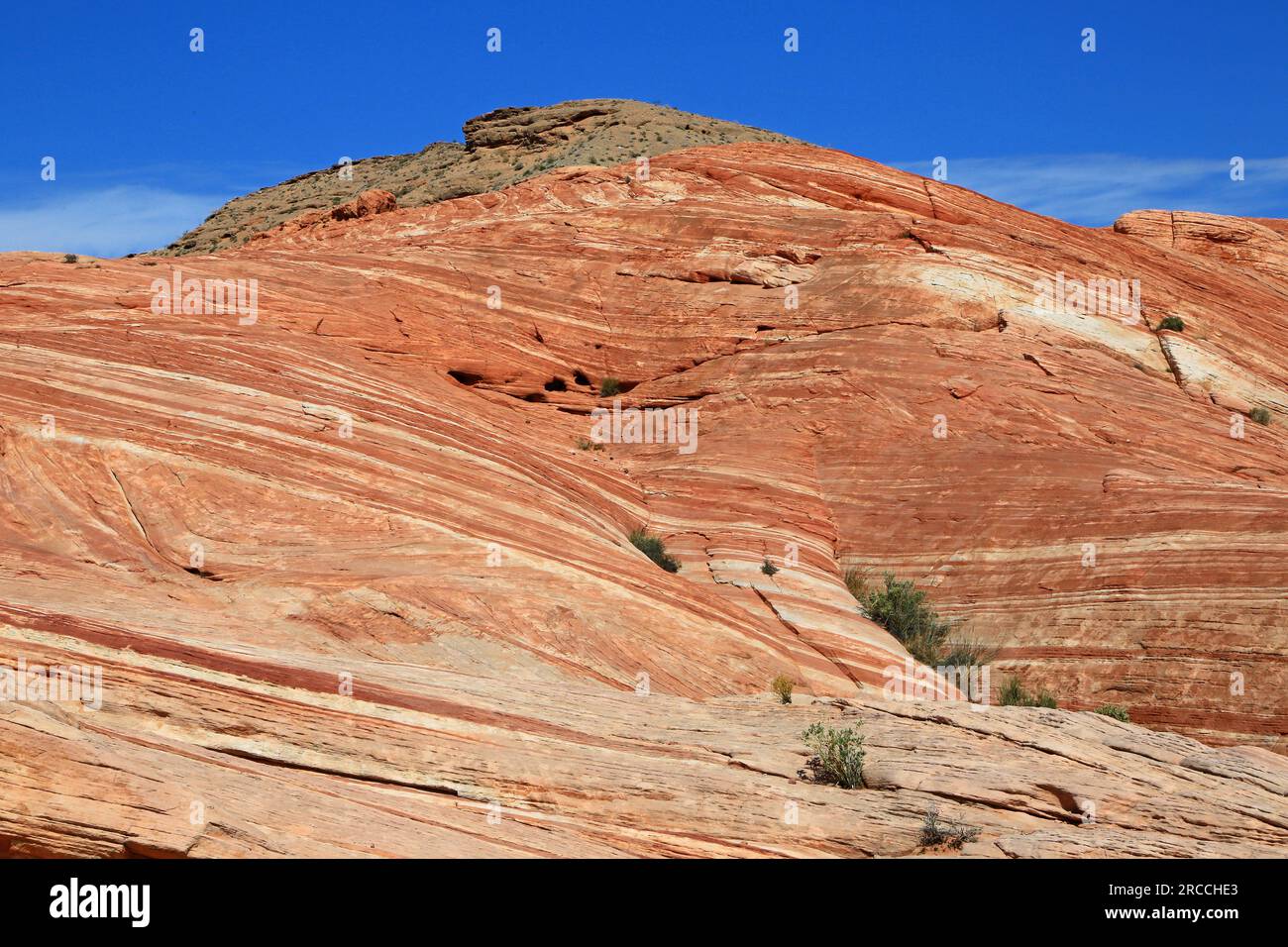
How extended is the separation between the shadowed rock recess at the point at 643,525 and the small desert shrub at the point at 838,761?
0.19 meters

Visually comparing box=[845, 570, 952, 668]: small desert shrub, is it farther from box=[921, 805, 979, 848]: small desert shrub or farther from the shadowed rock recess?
box=[921, 805, 979, 848]: small desert shrub

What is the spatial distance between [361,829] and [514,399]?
19.2 metres

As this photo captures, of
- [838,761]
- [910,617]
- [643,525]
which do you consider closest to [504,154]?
[643,525]

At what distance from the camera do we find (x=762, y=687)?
16281 millimetres

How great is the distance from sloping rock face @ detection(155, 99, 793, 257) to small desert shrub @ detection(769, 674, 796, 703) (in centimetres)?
2658

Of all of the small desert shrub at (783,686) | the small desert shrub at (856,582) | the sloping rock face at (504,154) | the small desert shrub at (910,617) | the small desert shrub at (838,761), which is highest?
the sloping rock face at (504,154)

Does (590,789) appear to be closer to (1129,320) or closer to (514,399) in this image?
(514,399)

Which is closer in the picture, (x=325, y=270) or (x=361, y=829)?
(x=361, y=829)

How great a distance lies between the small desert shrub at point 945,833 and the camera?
10.5 meters

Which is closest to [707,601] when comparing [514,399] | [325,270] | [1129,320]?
[514,399]

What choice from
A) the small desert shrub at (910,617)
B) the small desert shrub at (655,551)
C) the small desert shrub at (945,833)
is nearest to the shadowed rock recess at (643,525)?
the small desert shrub at (945,833)

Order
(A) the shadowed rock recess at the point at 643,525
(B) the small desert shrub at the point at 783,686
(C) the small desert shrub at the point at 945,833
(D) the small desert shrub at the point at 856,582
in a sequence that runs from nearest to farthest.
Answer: (C) the small desert shrub at the point at 945,833, (A) the shadowed rock recess at the point at 643,525, (B) the small desert shrub at the point at 783,686, (D) the small desert shrub at the point at 856,582

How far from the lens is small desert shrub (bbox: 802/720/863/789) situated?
469 inches

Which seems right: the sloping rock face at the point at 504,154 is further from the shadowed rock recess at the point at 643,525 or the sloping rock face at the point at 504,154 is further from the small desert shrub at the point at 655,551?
the small desert shrub at the point at 655,551
